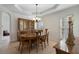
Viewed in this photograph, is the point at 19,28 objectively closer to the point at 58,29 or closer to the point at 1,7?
the point at 1,7

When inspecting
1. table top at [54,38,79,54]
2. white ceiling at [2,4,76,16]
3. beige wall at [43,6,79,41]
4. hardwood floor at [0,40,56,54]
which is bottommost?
hardwood floor at [0,40,56,54]

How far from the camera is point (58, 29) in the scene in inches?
64.8

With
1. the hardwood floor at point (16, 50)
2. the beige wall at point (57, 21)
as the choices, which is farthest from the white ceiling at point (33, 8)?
the hardwood floor at point (16, 50)

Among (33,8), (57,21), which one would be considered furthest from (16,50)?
(57,21)

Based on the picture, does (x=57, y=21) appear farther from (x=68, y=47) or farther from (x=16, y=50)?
(x=16, y=50)

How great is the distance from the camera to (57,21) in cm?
173

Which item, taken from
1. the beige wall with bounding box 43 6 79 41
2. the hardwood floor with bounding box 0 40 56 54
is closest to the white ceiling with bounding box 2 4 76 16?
the beige wall with bounding box 43 6 79 41

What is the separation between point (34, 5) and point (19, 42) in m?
0.77

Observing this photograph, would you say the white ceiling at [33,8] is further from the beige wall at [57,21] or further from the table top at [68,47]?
the table top at [68,47]

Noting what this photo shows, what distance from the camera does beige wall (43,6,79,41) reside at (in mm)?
1550

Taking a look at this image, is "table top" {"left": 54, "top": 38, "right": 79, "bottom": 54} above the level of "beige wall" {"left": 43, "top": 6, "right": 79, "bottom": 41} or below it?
below

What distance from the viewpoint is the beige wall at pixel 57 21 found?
1.55 meters

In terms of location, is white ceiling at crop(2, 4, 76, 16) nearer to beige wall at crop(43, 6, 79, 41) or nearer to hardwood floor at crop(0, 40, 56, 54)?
beige wall at crop(43, 6, 79, 41)
